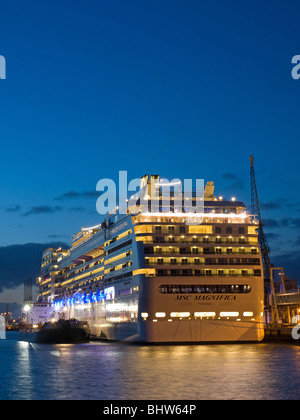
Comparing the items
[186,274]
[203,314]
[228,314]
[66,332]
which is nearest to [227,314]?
[228,314]

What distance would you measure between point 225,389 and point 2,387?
15.5 metres

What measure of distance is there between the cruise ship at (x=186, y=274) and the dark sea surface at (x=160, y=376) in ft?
23.5

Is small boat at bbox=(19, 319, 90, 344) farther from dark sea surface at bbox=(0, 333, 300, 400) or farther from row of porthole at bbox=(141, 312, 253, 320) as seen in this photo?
dark sea surface at bbox=(0, 333, 300, 400)

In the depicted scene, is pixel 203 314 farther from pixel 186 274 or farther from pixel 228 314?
pixel 186 274

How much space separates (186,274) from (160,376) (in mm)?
30216

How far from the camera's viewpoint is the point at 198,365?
50.1 m

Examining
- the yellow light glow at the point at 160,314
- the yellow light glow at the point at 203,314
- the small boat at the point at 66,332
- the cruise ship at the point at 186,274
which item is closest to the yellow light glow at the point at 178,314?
the cruise ship at the point at 186,274

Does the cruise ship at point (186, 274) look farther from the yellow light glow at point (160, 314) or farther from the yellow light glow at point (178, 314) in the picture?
the yellow light glow at point (178, 314)

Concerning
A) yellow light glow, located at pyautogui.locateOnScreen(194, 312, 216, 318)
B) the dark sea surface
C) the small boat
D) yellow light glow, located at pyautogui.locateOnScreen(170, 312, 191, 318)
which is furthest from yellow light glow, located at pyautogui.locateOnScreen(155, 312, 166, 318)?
the small boat

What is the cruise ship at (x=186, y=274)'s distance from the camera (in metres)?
71.6

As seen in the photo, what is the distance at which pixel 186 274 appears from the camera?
7369 cm

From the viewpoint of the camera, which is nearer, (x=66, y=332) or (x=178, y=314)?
(x=178, y=314)
